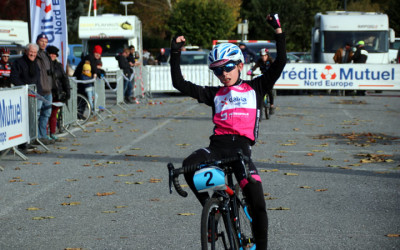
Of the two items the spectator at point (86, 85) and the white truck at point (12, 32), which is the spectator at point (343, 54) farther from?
the spectator at point (86, 85)

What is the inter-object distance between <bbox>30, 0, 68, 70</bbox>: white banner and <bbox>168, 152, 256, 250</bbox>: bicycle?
1286 centimetres

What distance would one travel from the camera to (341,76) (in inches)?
1182

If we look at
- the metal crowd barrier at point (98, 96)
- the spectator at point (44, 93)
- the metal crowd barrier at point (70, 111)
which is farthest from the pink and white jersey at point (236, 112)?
the metal crowd barrier at point (98, 96)

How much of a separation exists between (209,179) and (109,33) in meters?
32.4

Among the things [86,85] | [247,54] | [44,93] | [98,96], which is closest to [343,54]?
[247,54]

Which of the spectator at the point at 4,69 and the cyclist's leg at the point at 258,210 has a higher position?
the spectator at the point at 4,69

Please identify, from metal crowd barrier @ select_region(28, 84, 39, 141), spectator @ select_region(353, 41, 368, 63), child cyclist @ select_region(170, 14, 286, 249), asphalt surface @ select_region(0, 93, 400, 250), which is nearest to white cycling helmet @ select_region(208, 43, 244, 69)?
child cyclist @ select_region(170, 14, 286, 249)

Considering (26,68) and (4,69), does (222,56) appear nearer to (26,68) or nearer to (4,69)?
(26,68)

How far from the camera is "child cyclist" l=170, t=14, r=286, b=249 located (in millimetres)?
5262

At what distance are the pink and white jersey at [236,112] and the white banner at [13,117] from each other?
287 inches

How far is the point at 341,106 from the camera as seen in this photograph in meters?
25.0

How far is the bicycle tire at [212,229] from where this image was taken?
15.7ft

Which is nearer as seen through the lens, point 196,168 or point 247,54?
point 196,168

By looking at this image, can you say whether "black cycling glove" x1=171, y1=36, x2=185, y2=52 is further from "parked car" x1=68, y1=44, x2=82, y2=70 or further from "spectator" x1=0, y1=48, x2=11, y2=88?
"parked car" x1=68, y1=44, x2=82, y2=70
